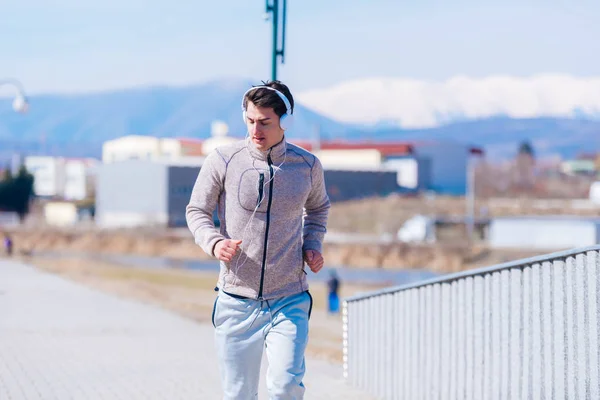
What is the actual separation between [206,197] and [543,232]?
61545mm

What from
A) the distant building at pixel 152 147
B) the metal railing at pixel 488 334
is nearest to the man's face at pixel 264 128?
the metal railing at pixel 488 334

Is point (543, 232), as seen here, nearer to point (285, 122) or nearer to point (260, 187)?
point (285, 122)

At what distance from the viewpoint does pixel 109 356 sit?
11.5 metres

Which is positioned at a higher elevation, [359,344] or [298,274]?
[298,274]

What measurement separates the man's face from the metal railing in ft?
6.12

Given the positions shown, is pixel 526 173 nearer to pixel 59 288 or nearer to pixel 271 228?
pixel 59 288

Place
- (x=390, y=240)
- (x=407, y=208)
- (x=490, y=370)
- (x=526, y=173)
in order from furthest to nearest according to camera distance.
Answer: (x=526, y=173) → (x=407, y=208) → (x=390, y=240) → (x=490, y=370)

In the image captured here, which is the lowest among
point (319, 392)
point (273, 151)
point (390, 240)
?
point (390, 240)

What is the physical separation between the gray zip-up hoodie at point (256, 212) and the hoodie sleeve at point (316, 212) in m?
0.05

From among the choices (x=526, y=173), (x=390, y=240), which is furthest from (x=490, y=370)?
(x=526, y=173)

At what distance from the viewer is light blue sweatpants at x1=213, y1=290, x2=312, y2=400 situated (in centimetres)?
517

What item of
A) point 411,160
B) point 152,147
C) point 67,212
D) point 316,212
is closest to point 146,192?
point 67,212

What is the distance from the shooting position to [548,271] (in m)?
6.26

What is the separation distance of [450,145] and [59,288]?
104 m
